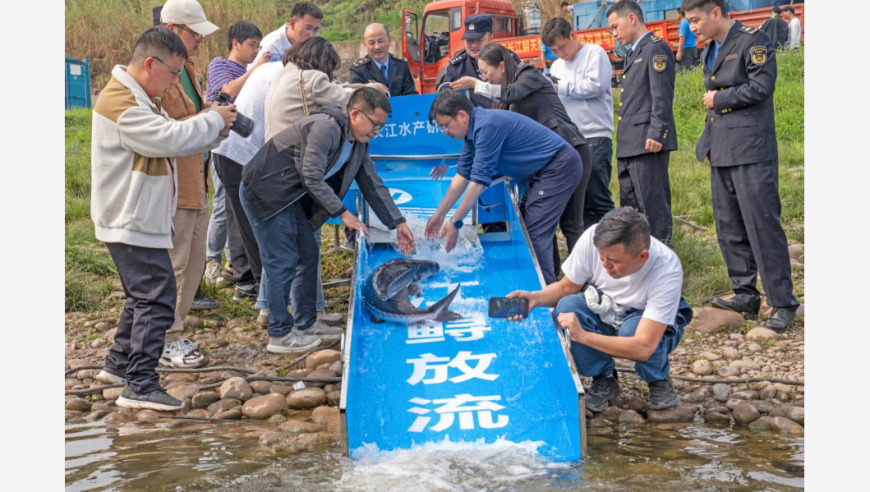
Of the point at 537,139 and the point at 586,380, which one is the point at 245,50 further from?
the point at 586,380

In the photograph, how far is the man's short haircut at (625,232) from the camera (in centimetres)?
430

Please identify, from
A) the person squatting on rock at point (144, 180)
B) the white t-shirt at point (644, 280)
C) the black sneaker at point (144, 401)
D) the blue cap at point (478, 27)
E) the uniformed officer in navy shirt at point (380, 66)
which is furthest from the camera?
the blue cap at point (478, 27)

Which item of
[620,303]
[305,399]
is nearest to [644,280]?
[620,303]

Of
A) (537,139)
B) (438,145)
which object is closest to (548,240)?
(537,139)

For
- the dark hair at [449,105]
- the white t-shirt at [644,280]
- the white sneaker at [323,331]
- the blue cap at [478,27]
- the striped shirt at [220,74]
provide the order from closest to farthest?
the white t-shirt at [644,280], the dark hair at [449,105], the white sneaker at [323,331], the striped shirt at [220,74], the blue cap at [478,27]

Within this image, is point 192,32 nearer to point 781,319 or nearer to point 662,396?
point 662,396

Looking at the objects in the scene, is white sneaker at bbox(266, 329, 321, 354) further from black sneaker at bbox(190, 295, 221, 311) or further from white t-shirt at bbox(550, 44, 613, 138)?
white t-shirt at bbox(550, 44, 613, 138)

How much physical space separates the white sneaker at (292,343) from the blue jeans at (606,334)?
219cm

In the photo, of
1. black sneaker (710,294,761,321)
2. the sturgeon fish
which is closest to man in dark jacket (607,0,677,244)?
black sneaker (710,294,761,321)

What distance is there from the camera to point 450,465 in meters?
4.14

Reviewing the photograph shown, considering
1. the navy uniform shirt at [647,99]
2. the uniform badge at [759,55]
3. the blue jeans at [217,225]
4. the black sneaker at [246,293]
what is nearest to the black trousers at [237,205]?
the black sneaker at [246,293]

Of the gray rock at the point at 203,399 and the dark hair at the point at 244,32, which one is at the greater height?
the dark hair at the point at 244,32

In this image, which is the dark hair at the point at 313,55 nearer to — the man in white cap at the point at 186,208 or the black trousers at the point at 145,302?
the man in white cap at the point at 186,208

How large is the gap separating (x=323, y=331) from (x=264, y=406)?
1.34m
